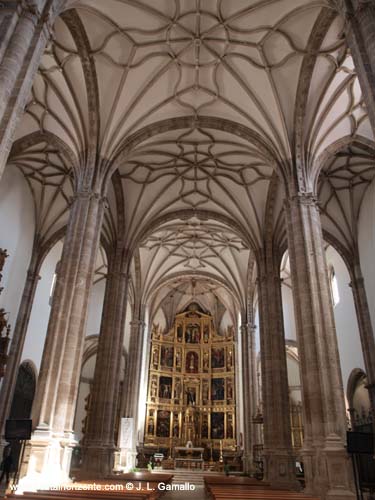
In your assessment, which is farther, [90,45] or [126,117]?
[126,117]

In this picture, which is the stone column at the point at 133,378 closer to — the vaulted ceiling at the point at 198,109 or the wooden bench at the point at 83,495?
the vaulted ceiling at the point at 198,109

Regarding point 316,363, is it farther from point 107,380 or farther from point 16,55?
point 16,55

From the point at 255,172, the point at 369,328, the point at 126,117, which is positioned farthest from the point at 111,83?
the point at 369,328

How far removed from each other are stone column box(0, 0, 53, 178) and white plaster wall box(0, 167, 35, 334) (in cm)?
1109

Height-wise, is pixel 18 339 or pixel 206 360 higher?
pixel 206 360

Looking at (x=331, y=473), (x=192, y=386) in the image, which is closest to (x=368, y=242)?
(x=331, y=473)

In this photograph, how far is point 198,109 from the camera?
16078 mm

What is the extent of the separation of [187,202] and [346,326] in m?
10.9

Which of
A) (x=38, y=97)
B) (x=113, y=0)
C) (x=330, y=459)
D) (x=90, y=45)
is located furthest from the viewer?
(x=38, y=97)

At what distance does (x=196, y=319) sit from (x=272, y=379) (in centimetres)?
2016

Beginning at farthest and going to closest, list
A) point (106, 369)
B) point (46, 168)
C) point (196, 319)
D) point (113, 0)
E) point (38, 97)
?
point (196, 319)
point (46, 168)
point (106, 369)
point (38, 97)
point (113, 0)

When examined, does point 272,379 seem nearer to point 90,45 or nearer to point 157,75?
point 157,75

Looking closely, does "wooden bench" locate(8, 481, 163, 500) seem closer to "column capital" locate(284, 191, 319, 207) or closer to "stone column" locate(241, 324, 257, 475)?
"column capital" locate(284, 191, 319, 207)

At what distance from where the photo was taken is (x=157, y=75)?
568 inches
